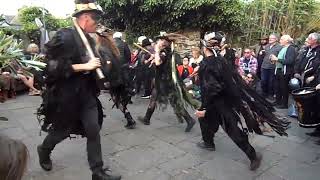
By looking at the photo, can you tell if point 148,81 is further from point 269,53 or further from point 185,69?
point 269,53

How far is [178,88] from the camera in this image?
6.29 m

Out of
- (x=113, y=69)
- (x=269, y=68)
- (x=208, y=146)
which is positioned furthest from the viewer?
(x=269, y=68)

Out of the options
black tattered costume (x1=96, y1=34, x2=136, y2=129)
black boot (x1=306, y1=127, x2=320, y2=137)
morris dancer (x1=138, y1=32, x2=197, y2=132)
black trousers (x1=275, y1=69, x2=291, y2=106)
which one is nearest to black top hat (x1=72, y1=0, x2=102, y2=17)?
black tattered costume (x1=96, y1=34, x2=136, y2=129)

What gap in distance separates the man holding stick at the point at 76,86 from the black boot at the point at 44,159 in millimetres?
76

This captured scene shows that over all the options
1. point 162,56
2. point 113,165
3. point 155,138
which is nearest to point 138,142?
point 155,138

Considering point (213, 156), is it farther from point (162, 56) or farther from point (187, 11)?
point (187, 11)

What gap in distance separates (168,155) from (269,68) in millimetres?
4919

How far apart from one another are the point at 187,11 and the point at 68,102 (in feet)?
30.1

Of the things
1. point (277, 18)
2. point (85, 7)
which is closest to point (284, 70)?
point (277, 18)

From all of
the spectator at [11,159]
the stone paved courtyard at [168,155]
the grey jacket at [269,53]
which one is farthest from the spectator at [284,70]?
the spectator at [11,159]

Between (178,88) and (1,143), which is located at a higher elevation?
(1,143)

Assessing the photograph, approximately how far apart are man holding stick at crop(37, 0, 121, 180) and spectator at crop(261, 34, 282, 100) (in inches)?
230

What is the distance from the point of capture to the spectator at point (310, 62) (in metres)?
7.13

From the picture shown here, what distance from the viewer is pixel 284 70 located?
8.35 m
